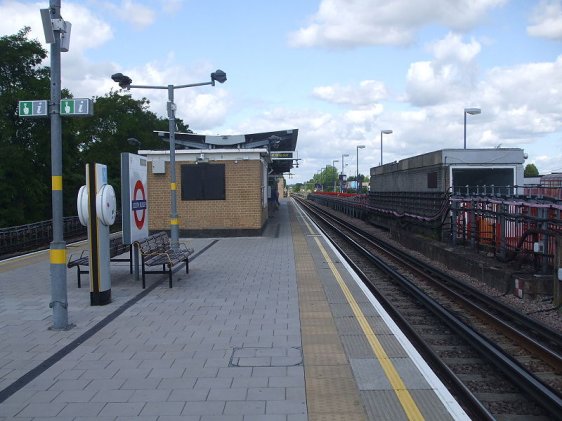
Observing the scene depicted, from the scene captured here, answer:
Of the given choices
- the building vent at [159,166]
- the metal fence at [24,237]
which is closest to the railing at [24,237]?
the metal fence at [24,237]

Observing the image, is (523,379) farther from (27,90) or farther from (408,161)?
(27,90)

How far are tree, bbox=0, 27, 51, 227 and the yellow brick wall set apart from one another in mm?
8085

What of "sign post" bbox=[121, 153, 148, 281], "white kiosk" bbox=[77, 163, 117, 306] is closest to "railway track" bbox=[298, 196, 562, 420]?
"white kiosk" bbox=[77, 163, 117, 306]

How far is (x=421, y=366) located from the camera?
17.6ft

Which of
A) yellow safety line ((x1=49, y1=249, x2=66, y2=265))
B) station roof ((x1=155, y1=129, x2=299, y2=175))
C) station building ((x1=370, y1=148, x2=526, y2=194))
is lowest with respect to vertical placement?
yellow safety line ((x1=49, y1=249, x2=66, y2=265))

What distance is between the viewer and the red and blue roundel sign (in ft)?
33.8

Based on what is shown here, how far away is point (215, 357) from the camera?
18.8ft

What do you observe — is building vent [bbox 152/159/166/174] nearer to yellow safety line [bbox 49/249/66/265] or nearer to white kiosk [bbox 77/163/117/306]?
white kiosk [bbox 77/163/117/306]

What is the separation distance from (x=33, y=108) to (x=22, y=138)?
22.4m

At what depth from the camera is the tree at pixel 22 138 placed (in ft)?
80.3

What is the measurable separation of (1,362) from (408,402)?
4.05m

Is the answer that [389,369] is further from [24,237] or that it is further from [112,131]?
[112,131]

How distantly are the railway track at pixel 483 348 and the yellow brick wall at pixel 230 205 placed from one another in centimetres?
909

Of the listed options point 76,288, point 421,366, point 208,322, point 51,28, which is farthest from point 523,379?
point 76,288
